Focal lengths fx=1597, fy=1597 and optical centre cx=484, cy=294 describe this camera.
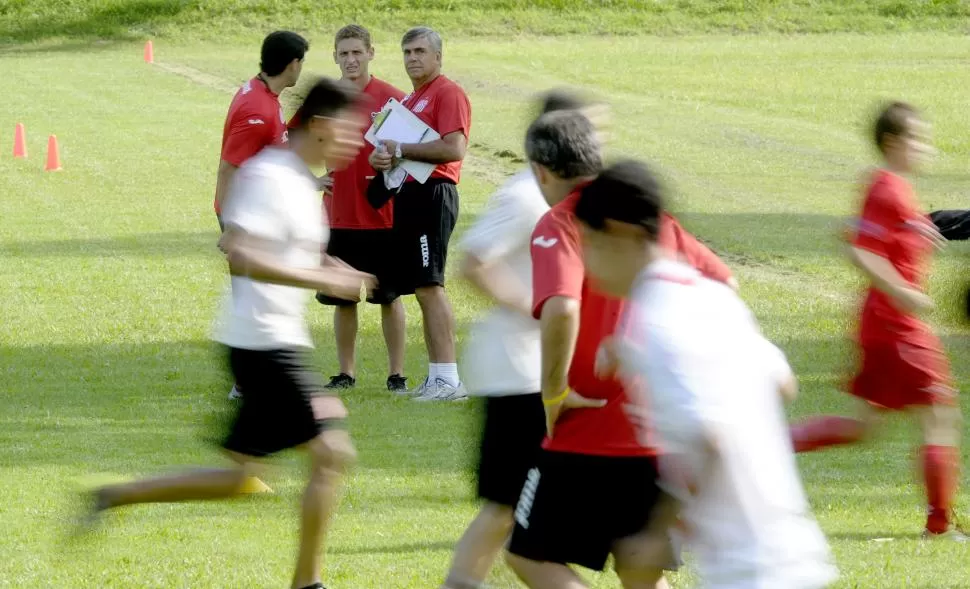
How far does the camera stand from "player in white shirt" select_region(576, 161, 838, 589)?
11.2 feet

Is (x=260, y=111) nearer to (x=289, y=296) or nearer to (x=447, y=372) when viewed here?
(x=447, y=372)

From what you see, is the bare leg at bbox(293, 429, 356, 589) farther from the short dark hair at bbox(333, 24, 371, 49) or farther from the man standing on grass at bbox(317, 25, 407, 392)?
the short dark hair at bbox(333, 24, 371, 49)

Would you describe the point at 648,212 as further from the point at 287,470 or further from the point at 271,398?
the point at 287,470

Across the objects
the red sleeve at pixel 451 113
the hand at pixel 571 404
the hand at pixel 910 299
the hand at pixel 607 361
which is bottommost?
the red sleeve at pixel 451 113

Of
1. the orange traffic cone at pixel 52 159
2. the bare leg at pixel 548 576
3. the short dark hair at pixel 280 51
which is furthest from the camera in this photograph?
the orange traffic cone at pixel 52 159

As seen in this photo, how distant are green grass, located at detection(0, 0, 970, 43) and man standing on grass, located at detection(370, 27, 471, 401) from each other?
3762 cm

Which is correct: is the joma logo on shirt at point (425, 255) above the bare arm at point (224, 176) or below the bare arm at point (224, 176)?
below

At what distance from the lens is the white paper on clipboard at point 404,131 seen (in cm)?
975

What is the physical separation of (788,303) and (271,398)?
29.7ft

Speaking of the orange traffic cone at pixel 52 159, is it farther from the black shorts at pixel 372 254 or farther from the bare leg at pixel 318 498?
the bare leg at pixel 318 498

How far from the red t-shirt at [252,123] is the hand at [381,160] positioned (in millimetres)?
575

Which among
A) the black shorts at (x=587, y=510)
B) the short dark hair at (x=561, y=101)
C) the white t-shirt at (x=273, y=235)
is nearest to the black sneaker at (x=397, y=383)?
the white t-shirt at (x=273, y=235)

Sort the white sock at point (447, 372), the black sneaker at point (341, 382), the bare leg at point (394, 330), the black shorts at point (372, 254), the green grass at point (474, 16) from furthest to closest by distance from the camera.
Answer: the green grass at point (474, 16) → the black sneaker at point (341, 382) → the bare leg at point (394, 330) → the black shorts at point (372, 254) → the white sock at point (447, 372)

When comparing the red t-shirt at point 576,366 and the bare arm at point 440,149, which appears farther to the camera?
the bare arm at point 440,149
